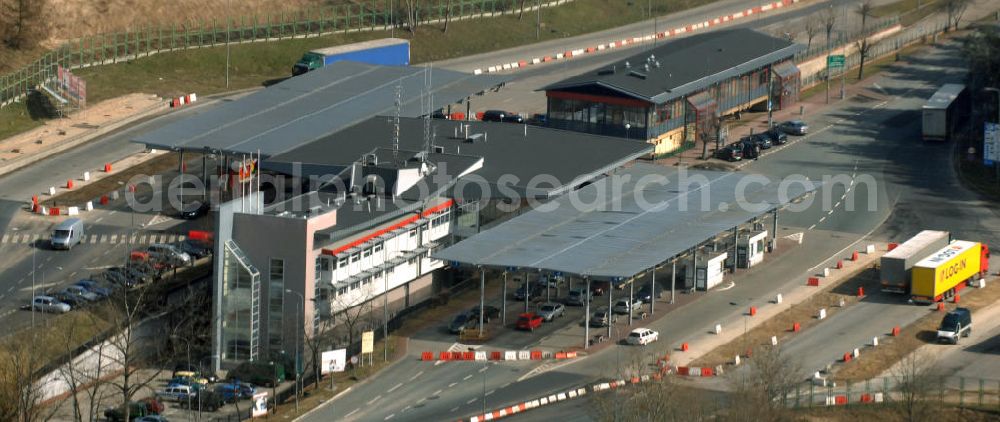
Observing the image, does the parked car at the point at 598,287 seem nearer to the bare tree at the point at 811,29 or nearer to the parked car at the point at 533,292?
the parked car at the point at 533,292

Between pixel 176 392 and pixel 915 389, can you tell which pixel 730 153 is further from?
pixel 176 392

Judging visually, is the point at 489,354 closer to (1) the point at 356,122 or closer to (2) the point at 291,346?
(2) the point at 291,346

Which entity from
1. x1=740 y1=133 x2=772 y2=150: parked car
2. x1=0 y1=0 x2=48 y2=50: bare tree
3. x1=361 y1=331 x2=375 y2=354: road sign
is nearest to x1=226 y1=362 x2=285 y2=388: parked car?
x1=361 y1=331 x2=375 y2=354: road sign

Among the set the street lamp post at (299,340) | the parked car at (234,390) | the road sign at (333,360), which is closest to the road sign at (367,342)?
the road sign at (333,360)

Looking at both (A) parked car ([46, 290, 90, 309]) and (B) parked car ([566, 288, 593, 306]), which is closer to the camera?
(A) parked car ([46, 290, 90, 309])

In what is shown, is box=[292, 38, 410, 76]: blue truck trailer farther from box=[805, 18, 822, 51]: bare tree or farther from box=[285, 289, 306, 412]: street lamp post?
box=[285, 289, 306, 412]: street lamp post
